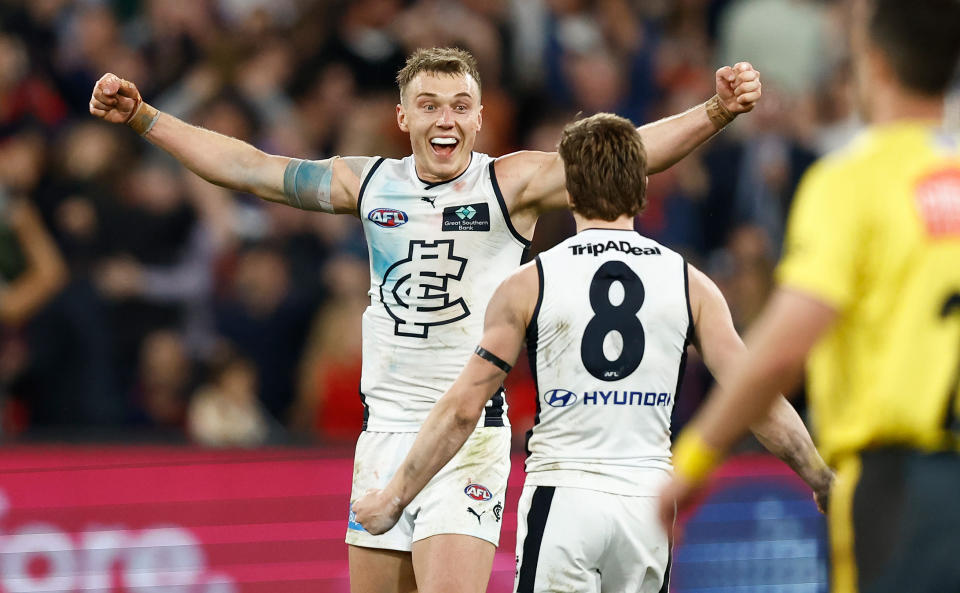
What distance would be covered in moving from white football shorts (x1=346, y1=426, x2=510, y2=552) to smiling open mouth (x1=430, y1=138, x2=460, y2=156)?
1214mm

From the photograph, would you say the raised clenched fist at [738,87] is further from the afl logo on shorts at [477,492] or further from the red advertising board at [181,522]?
the red advertising board at [181,522]

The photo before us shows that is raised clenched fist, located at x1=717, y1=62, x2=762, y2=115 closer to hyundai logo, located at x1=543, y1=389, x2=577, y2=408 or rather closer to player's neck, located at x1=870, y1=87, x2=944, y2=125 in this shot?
hyundai logo, located at x1=543, y1=389, x2=577, y2=408

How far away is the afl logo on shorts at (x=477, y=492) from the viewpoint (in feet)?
19.8

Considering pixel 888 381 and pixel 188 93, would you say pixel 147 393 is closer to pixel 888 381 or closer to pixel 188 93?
pixel 188 93

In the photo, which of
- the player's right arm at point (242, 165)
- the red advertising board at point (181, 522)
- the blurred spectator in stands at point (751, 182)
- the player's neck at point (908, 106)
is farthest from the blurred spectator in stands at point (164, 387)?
the player's neck at point (908, 106)

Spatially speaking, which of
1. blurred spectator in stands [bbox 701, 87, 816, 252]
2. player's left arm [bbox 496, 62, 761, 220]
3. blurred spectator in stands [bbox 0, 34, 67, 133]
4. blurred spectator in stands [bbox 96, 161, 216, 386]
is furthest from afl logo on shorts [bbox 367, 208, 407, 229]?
blurred spectator in stands [bbox 701, 87, 816, 252]

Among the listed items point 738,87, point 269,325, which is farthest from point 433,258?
point 269,325

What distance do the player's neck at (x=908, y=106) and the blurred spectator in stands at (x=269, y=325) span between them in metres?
7.56

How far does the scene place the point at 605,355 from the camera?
5.09 m

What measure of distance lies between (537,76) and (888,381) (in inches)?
380

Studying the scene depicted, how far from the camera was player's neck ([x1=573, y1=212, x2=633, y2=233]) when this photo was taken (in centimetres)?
523

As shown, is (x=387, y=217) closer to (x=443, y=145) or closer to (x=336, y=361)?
(x=443, y=145)

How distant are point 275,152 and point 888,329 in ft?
27.9

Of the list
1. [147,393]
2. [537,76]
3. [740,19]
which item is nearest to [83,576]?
[147,393]
